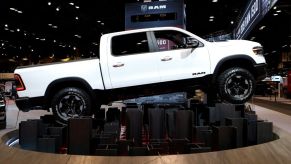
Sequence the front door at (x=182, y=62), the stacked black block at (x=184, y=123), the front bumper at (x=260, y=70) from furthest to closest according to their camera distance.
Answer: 1. the front bumper at (x=260, y=70)
2. the front door at (x=182, y=62)
3. the stacked black block at (x=184, y=123)

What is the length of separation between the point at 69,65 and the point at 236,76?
2932 mm

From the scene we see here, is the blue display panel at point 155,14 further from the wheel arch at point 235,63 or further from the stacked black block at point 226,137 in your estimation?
the stacked black block at point 226,137

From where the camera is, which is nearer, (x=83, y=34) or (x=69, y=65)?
(x=69, y=65)

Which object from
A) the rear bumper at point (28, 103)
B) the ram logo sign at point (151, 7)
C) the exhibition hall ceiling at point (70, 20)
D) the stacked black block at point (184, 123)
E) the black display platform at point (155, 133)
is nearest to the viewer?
the black display platform at point (155, 133)

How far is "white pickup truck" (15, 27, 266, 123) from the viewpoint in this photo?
6.62 m

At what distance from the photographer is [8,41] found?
31609mm

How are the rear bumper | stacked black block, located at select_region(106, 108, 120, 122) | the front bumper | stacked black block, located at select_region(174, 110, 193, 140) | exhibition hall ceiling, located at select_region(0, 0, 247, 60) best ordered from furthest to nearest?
exhibition hall ceiling, located at select_region(0, 0, 247, 60) → stacked black block, located at select_region(106, 108, 120, 122) → the front bumper → the rear bumper → stacked black block, located at select_region(174, 110, 193, 140)

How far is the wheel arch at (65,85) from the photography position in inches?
261

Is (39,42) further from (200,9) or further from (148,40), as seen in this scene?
(148,40)

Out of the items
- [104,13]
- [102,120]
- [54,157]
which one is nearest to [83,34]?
[104,13]

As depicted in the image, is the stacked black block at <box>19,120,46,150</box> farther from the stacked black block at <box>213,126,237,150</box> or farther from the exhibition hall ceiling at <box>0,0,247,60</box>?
the exhibition hall ceiling at <box>0,0,247,60</box>

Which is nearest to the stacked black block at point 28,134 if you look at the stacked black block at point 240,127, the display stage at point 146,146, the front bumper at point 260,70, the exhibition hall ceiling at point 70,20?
the display stage at point 146,146

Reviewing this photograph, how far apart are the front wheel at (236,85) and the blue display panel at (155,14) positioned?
592 cm

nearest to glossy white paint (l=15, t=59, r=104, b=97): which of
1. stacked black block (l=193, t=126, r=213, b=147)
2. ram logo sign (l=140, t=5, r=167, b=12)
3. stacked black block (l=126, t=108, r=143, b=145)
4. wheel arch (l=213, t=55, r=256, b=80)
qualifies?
stacked black block (l=126, t=108, r=143, b=145)
